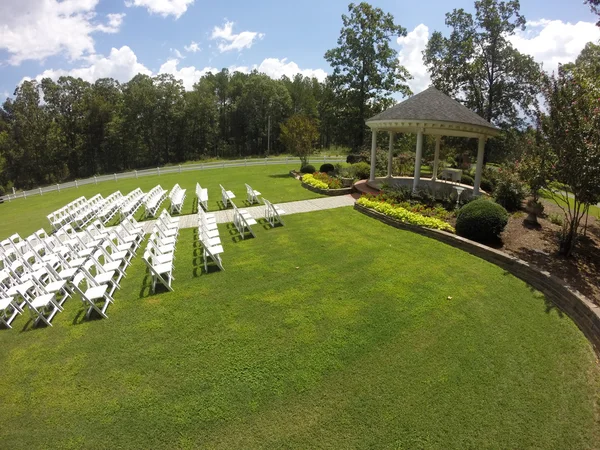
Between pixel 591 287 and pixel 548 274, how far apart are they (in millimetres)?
764

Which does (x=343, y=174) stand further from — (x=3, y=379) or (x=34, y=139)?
(x=34, y=139)

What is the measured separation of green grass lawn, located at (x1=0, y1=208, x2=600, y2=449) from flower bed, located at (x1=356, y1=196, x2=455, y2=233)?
2.61m

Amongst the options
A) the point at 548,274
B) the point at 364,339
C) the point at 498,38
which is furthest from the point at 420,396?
the point at 498,38

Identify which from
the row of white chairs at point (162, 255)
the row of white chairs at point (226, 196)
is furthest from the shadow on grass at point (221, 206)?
the row of white chairs at point (162, 255)

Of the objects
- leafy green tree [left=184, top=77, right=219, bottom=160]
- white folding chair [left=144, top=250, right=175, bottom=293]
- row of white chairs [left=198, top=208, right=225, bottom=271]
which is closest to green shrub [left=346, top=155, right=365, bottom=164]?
row of white chairs [left=198, top=208, right=225, bottom=271]

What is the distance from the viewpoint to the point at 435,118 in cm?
1345

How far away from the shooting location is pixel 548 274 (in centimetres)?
715

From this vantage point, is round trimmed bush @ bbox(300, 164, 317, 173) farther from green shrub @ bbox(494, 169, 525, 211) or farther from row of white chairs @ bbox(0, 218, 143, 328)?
row of white chairs @ bbox(0, 218, 143, 328)

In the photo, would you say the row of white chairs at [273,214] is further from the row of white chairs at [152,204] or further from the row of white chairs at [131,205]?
the row of white chairs at [131,205]

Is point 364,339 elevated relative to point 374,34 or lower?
lower

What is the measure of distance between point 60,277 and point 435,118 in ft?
44.8

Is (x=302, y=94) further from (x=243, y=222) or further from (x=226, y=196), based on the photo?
(x=243, y=222)

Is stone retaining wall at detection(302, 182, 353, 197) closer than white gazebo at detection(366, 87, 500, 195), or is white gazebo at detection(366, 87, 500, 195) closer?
white gazebo at detection(366, 87, 500, 195)

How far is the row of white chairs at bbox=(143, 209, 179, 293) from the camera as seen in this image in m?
7.18
